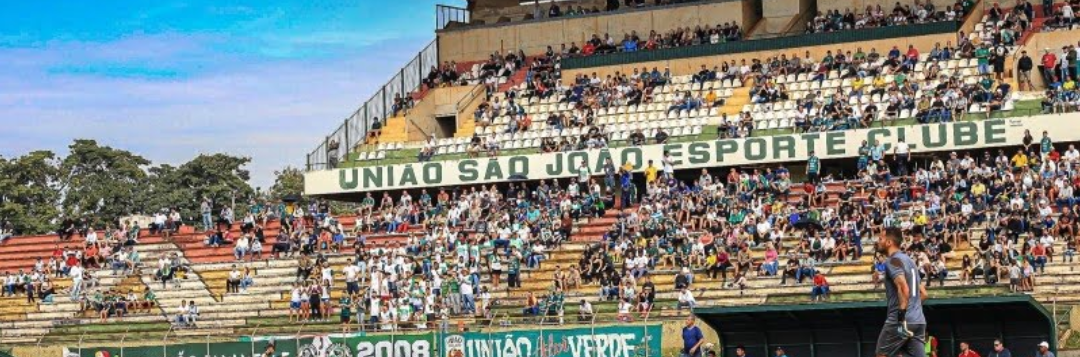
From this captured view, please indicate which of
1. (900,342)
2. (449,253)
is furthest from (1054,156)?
(900,342)

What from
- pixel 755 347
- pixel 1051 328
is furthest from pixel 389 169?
pixel 1051 328

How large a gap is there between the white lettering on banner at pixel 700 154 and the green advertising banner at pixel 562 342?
14394 millimetres

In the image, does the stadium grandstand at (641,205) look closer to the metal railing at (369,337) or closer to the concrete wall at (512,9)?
the metal railing at (369,337)

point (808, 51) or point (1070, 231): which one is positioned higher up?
point (808, 51)

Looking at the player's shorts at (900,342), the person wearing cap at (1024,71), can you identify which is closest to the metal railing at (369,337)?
the person wearing cap at (1024,71)

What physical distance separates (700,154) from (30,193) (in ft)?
146

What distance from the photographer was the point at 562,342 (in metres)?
41.3

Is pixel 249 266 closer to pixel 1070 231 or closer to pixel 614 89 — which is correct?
pixel 614 89

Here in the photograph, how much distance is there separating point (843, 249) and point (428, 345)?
9830 millimetres

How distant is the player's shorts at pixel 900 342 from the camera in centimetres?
1755

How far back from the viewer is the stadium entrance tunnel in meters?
33.2

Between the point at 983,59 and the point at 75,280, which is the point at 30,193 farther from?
the point at 983,59

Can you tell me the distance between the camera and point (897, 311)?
688 inches

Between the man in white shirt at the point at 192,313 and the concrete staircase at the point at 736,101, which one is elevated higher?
the concrete staircase at the point at 736,101
